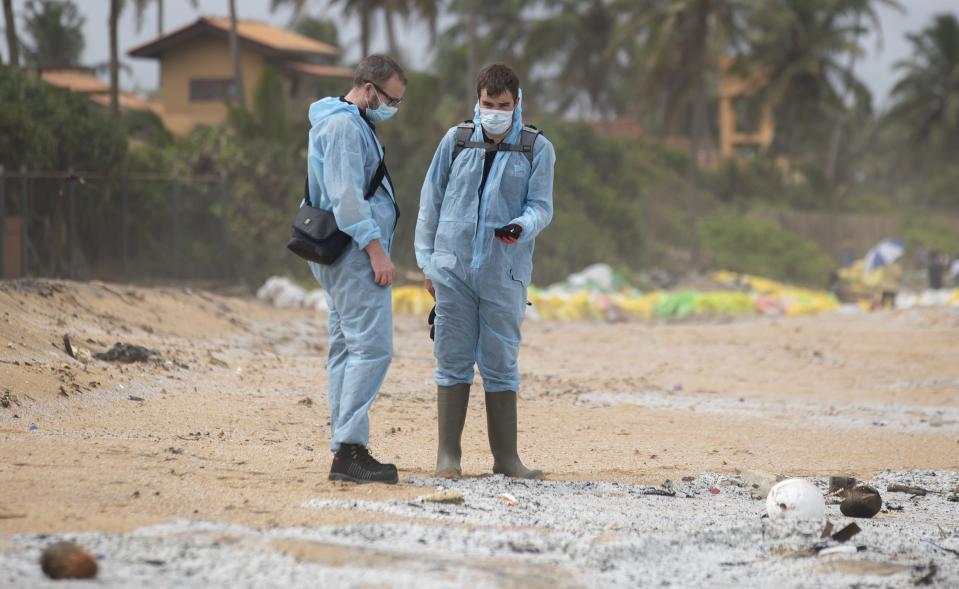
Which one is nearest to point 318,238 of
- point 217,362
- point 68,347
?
point 68,347

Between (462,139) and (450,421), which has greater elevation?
(462,139)

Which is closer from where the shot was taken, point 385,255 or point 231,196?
point 385,255

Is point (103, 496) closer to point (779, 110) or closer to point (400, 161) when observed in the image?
point (400, 161)

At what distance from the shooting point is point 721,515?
5031 mm

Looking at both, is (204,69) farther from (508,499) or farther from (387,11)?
(508,499)

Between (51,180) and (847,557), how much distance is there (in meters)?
14.6

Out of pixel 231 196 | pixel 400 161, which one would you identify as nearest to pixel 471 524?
pixel 231 196

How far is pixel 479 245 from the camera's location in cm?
531

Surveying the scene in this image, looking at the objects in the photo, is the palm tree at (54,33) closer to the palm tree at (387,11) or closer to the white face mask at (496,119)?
the palm tree at (387,11)

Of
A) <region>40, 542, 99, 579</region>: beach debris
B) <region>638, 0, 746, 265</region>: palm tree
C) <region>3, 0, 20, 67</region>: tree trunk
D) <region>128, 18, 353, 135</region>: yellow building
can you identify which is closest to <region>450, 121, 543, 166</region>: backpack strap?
<region>40, 542, 99, 579</region>: beach debris

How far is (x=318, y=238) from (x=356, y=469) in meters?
0.93

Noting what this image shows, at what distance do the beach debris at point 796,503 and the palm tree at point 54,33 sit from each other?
162 feet

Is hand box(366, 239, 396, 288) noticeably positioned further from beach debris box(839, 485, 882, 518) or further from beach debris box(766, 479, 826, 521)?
beach debris box(839, 485, 882, 518)

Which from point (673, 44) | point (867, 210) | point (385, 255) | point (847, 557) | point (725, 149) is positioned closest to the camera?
point (847, 557)
